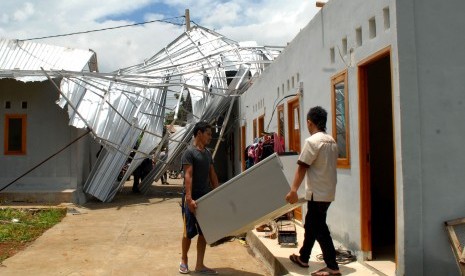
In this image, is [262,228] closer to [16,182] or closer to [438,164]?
[438,164]

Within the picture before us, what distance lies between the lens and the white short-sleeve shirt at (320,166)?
14.6ft

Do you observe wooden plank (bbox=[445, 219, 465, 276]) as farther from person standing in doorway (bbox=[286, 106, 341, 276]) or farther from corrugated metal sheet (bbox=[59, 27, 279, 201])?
corrugated metal sheet (bbox=[59, 27, 279, 201])

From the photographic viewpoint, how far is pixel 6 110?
44.4 feet

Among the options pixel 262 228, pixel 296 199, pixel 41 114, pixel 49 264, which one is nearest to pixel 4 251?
pixel 49 264

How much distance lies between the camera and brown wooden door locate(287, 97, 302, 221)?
791 centimetres

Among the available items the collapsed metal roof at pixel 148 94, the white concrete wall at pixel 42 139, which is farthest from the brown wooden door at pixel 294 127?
the white concrete wall at pixel 42 139

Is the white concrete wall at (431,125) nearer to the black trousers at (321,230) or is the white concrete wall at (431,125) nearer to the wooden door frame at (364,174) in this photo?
the black trousers at (321,230)

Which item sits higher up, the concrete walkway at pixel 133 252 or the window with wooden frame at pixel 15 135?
the window with wooden frame at pixel 15 135

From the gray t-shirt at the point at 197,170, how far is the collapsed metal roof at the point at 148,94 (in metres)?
7.70

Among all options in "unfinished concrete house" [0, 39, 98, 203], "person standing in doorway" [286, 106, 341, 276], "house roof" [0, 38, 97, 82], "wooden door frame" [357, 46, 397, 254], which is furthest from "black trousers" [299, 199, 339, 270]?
"house roof" [0, 38, 97, 82]

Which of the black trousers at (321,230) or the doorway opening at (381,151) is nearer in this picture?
the black trousers at (321,230)

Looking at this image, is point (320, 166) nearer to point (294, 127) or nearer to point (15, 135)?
point (294, 127)

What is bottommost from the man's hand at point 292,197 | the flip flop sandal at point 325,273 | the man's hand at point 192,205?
the flip flop sandal at point 325,273

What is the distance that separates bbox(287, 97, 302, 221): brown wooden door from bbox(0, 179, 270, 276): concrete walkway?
1.11 metres
